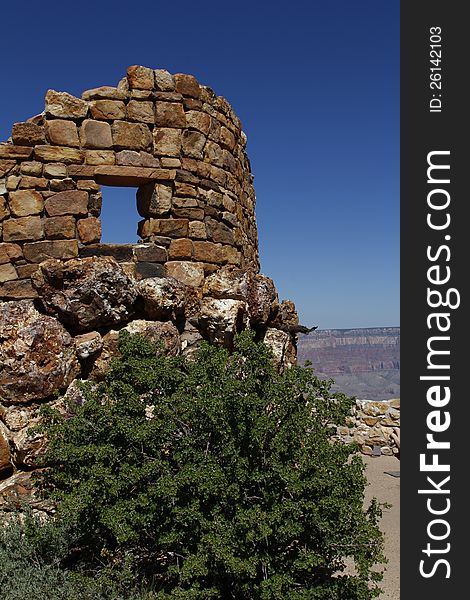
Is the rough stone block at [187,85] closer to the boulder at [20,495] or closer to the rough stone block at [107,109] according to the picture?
the rough stone block at [107,109]

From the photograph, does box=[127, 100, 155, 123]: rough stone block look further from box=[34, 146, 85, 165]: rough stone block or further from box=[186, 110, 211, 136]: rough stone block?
box=[34, 146, 85, 165]: rough stone block

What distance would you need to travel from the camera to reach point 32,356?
16.0 feet

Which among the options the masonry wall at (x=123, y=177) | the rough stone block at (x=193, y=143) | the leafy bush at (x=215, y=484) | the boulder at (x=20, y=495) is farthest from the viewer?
the rough stone block at (x=193, y=143)

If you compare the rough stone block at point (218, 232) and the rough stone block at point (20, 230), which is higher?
the rough stone block at point (218, 232)

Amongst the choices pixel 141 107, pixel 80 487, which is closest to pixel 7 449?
pixel 80 487

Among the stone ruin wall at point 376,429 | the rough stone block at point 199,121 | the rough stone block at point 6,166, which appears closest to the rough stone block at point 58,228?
the rough stone block at point 6,166

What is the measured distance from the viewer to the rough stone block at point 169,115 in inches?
226

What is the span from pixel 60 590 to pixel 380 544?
2.10 meters

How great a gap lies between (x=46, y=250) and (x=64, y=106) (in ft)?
4.54

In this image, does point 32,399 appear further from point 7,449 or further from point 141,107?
point 141,107

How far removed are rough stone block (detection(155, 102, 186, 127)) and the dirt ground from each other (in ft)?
12.9

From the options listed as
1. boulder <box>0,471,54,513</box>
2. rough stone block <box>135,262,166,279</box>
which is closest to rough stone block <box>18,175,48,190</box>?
rough stone block <box>135,262,166,279</box>

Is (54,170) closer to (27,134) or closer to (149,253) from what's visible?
(27,134)

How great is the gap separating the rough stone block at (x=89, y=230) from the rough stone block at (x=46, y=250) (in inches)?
7.2
